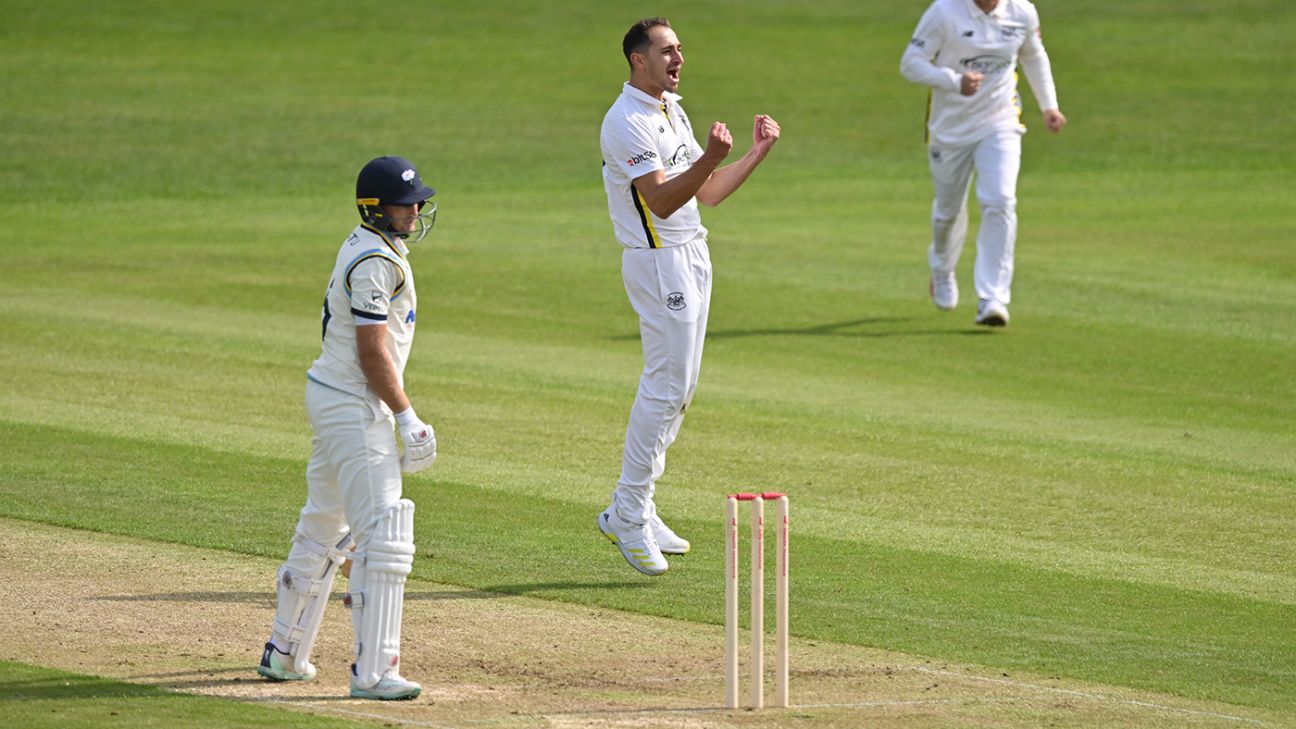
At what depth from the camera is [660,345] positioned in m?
9.07

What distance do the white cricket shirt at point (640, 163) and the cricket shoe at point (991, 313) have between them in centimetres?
695

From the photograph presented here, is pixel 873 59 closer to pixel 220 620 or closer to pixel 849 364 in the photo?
pixel 849 364

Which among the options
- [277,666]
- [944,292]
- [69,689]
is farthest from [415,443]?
[944,292]

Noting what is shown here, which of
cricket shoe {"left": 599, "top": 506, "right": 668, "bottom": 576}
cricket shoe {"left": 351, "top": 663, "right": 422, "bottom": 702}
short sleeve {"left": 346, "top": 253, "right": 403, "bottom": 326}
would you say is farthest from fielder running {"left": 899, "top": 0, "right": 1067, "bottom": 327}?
cricket shoe {"left": 351, "top": 663, "right": 422, "bottom": 702}

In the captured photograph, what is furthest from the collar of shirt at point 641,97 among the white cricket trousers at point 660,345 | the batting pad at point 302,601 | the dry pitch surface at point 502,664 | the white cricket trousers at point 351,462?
the batting pad at point 302,601

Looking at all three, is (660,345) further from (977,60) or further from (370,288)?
(977,60)

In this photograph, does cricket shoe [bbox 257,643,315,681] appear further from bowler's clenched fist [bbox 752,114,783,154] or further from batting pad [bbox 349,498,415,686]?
bowler's clenched fist [bbox 752,114,783,154]

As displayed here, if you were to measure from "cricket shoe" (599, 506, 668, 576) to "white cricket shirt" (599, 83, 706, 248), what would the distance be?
130cm

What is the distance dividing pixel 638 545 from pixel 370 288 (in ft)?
8.17

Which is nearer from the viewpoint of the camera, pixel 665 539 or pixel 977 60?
pixel 665 539

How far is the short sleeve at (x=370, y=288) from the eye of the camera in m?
6.96

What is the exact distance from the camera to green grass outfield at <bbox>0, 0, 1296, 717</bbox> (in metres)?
9.08

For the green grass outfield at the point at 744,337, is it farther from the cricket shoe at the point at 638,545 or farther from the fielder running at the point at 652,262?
the fielder running at the point at 652,262

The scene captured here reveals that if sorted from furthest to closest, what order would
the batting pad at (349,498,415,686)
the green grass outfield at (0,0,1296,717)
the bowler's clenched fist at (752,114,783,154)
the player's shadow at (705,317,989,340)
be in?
1. the player's shadow at (705,317,989,340)
2. the green grass outfield at (0,0,1296,717)
3. the bowler's clenched fist at (752,114,783,154)
4. the batting pad at (349,498,415,686)
